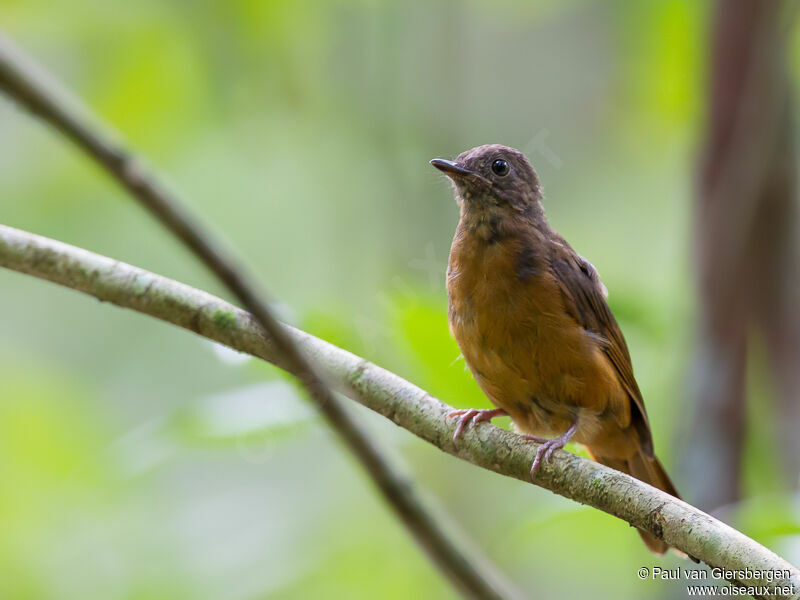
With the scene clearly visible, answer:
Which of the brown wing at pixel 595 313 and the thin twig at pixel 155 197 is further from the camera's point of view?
the brown wing at pixel 595 313

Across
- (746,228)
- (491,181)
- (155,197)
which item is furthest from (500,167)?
(155,197)

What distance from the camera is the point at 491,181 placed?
13.0 ft

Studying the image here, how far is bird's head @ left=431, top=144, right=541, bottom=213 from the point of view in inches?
155

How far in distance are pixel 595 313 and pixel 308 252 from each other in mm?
3470

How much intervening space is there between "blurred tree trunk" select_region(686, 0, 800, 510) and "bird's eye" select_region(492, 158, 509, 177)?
1.39 m

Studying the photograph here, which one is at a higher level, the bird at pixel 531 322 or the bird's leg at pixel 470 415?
the bird at pixel 531 322

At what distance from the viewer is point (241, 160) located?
24.4ft

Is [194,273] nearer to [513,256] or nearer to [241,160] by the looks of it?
[241,160]

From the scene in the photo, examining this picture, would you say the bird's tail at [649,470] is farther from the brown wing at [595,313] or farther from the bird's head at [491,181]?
the bird's head at [491,181]

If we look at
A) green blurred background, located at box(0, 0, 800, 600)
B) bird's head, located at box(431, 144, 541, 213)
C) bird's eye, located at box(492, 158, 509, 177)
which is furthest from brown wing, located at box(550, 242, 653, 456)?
bird's eye, located at box(492, 158, 509, 177)

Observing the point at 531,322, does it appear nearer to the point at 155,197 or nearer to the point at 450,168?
the point at 450,168

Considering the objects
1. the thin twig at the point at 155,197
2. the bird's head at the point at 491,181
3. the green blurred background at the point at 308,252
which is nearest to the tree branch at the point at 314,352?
the green blurred background at the point at 308,252

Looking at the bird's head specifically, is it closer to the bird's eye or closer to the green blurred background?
the bird's eye

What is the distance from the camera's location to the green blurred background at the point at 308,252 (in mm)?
4418
